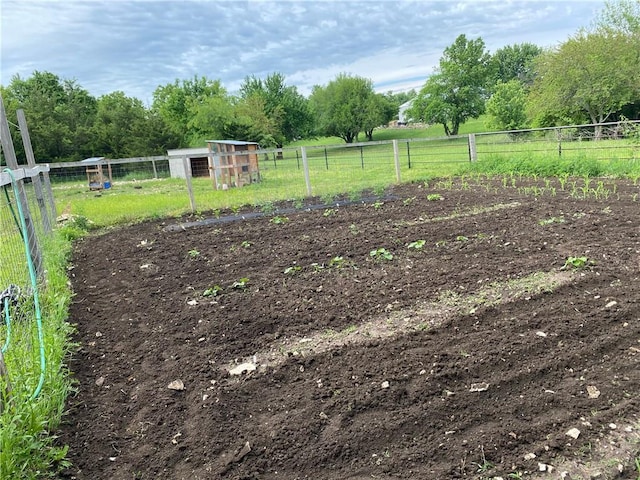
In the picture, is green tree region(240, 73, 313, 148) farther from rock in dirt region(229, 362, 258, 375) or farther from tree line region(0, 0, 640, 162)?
rock in dirt region(229, 362, 258, 375)

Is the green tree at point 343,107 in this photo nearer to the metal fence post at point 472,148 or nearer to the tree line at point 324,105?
the tree line at point 324,105

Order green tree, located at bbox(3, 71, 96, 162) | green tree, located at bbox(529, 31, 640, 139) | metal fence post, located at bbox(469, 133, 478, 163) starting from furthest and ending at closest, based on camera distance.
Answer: green tree, located at bbox(529, 31, 640, 139) < green tree, located at bbox(3, 71, 96, 162) < metal fence post, located at bbox(469, 133, 478, 163)

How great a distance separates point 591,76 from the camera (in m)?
30.4

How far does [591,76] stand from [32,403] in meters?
37.1

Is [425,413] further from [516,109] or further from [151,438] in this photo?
[516,109]

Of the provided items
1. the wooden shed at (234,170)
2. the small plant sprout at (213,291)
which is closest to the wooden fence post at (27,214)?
the small plant sprout at (213,291)

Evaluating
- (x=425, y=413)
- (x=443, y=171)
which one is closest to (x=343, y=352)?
(x=425, y=413)

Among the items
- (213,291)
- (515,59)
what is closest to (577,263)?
(213,291)

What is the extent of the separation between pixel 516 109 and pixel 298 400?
38.6 meters

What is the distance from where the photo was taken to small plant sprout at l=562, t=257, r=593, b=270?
154 inches

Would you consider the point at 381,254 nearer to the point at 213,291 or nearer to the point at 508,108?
the point at 213,291

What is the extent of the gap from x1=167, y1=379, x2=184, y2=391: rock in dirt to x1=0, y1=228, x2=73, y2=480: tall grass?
1.87 ft

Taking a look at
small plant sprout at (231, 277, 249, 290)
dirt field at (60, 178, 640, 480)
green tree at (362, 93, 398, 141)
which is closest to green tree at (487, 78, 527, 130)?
green tree at (362, 93, 398, 141)

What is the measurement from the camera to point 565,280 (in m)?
3.64
